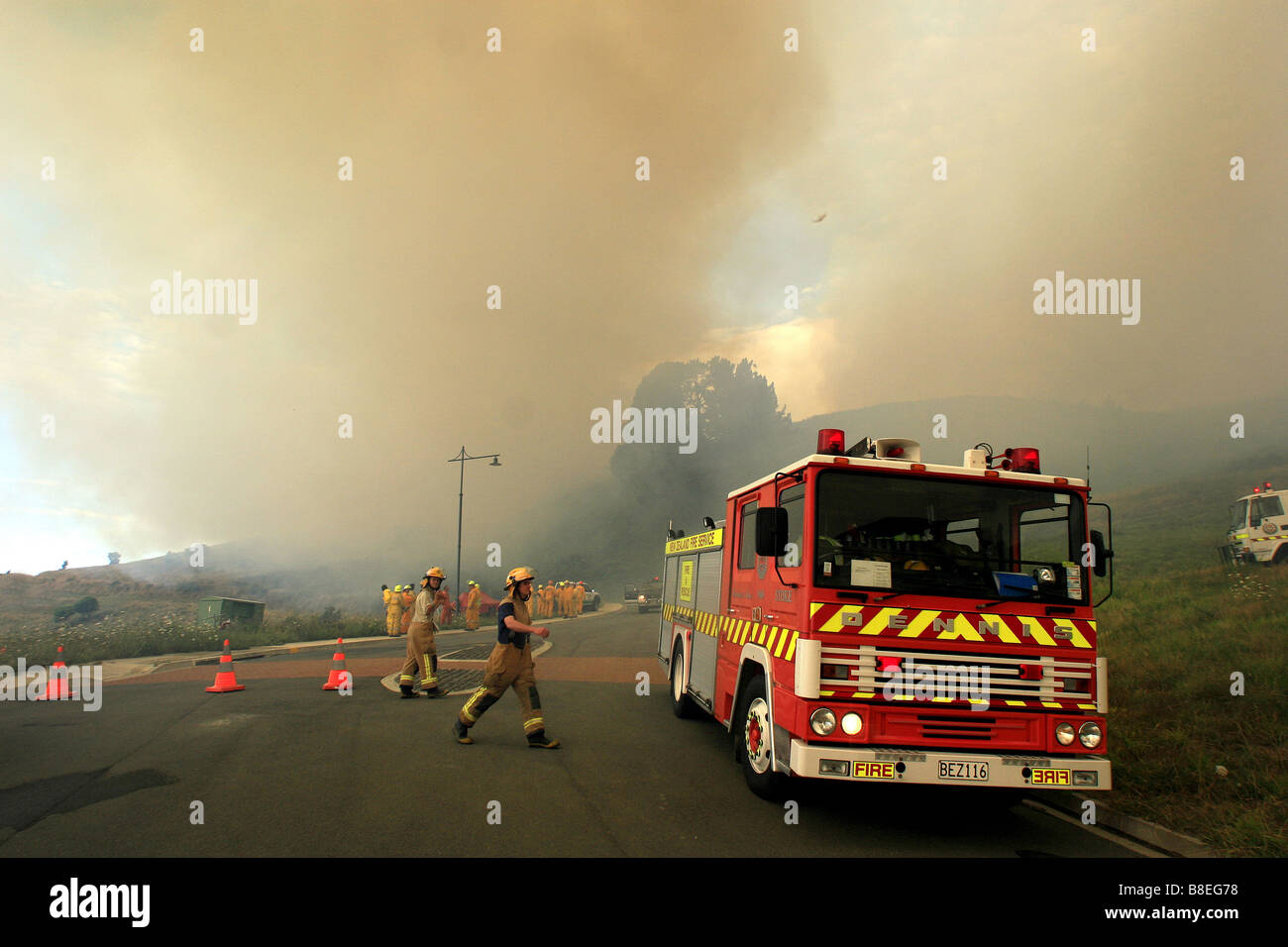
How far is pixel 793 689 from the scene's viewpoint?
502 centimetres

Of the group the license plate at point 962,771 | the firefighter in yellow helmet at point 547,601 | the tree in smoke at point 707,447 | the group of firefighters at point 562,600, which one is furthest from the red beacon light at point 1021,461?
the tree in smoke at point 707,447

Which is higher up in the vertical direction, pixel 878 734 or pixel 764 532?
pixel 764 532

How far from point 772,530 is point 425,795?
338 centimetres

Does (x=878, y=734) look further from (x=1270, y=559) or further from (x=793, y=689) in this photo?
(x=1270, y=559)

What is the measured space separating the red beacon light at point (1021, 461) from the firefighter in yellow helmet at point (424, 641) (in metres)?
7.53

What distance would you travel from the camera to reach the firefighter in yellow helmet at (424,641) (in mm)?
10406

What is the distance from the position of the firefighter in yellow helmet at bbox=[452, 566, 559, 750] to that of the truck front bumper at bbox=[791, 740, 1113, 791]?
3.47 m

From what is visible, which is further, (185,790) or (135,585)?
(135,585)

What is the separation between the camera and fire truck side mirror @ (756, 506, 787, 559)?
531 centimetres

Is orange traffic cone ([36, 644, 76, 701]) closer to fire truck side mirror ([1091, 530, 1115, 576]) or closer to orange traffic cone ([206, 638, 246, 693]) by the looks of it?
orange traffic cone ([206, 638, 246, 693])

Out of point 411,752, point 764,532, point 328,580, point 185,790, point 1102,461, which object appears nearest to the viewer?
point 764,532

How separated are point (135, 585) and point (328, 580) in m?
25.9

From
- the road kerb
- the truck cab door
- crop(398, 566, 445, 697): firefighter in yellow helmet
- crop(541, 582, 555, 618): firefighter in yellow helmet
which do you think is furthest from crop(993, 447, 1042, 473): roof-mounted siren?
crop(541, 582, 555, 618): firefighter in yellow helmet
